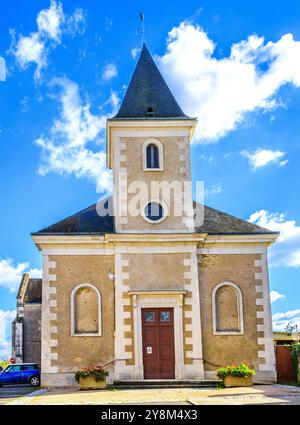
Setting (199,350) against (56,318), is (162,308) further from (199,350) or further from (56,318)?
(56,318)

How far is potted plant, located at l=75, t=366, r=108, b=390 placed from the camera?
20.9 m

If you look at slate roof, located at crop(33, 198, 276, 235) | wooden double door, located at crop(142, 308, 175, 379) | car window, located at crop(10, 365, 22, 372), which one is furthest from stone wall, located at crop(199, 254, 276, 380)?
car window, located at crop(10, 365, 22, 372)

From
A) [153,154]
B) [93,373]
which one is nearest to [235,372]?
[93,373]

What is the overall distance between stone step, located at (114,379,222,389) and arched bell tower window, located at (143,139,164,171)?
29.5 feet

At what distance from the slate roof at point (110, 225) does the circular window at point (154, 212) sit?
5.45ft

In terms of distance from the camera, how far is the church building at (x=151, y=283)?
2297cm

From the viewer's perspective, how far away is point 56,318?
23219 mm

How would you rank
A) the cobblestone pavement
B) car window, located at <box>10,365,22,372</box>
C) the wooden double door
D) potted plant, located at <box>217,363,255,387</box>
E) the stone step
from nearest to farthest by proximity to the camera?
the cobblestone pavement → potted plant, located at <box>217,363,255,387</box> → the stone step → the wooden double door → car window, located at <box>10,365,22,372</box>

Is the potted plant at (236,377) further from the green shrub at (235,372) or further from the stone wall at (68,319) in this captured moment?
the stone wall at (68,319)

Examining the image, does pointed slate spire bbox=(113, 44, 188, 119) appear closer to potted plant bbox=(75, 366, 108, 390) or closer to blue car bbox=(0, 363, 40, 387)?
potted plant bbox=(75, 366, 108, 390)

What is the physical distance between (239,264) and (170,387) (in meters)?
6.07

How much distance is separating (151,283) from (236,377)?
504 centimetres
